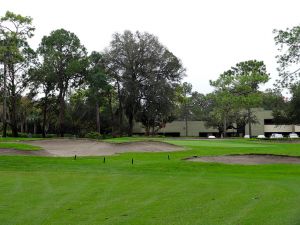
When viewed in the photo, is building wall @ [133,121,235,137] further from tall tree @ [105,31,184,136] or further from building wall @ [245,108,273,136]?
tall tree @ [105,31,184,136]

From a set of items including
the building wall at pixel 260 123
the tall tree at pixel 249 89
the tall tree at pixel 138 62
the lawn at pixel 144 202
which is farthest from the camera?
the building wall at pixel 260 123

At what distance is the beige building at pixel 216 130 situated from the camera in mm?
100975

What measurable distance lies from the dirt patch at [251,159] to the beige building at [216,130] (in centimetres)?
6957

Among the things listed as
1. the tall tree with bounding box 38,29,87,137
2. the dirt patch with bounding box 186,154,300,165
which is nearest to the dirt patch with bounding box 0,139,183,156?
the dirt patch with bounding box 186,154,300,165

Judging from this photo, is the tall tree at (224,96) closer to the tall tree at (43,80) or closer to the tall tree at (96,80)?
the tall tree at (96,80)

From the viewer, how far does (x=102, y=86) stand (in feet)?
242

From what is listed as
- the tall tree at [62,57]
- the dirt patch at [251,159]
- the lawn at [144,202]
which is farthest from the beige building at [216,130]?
the lawn at [144,202]

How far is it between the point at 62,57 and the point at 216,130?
5198cm

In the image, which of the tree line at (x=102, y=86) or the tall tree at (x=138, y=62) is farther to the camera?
the tall tree at (x=138, y=62)

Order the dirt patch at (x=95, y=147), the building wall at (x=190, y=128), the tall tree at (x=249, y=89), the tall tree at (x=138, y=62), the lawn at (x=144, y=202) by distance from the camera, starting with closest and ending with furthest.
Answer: the lawn at (x=144, y=202)
the dirt patch at (x=95, y=147)
the tall tree at (x=138, y=62)
the tall tree at (x=249, y=89)
the building wall at (x=190, y=128)

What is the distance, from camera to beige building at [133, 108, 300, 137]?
100975 millimetres

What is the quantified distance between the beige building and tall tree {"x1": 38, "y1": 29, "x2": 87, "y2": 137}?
1267 inches

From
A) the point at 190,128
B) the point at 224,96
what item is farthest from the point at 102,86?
the point at 190,128

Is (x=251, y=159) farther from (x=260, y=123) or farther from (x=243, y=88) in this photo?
(x=260, y=123)
